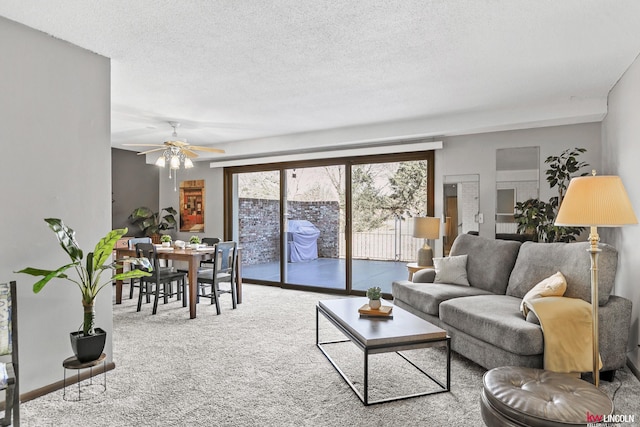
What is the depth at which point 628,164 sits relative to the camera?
343cm

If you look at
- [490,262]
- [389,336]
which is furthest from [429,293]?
[389,336]

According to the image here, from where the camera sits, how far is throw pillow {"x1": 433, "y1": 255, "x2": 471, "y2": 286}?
4258 mm

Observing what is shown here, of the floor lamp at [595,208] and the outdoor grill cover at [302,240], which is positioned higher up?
the floor lamp at [595,208]

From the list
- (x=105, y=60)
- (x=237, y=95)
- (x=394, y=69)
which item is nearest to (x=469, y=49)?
(x=394, y=69)

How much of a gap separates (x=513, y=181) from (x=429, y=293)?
2176 mm

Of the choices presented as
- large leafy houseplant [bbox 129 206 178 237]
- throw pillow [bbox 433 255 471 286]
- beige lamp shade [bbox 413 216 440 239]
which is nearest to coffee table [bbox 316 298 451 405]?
throw pillow [bbox 433 255 471 286]

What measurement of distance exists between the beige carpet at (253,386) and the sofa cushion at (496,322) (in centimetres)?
34

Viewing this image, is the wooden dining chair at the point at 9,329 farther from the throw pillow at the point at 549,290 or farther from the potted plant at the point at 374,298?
the throw pillow at the point at 549,290

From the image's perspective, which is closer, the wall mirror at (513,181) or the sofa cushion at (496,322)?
the sofa cushion at (496,322)

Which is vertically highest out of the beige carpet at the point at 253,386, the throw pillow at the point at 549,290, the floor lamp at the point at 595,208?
the floor lamp at the point at 595,208

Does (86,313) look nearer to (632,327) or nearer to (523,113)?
(632,327)

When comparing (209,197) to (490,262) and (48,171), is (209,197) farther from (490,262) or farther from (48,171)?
(490,262)

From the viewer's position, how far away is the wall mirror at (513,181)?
16.4 feet

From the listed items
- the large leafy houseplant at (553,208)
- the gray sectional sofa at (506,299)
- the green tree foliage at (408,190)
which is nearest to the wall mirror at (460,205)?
the green tree foliage at (408,190)
